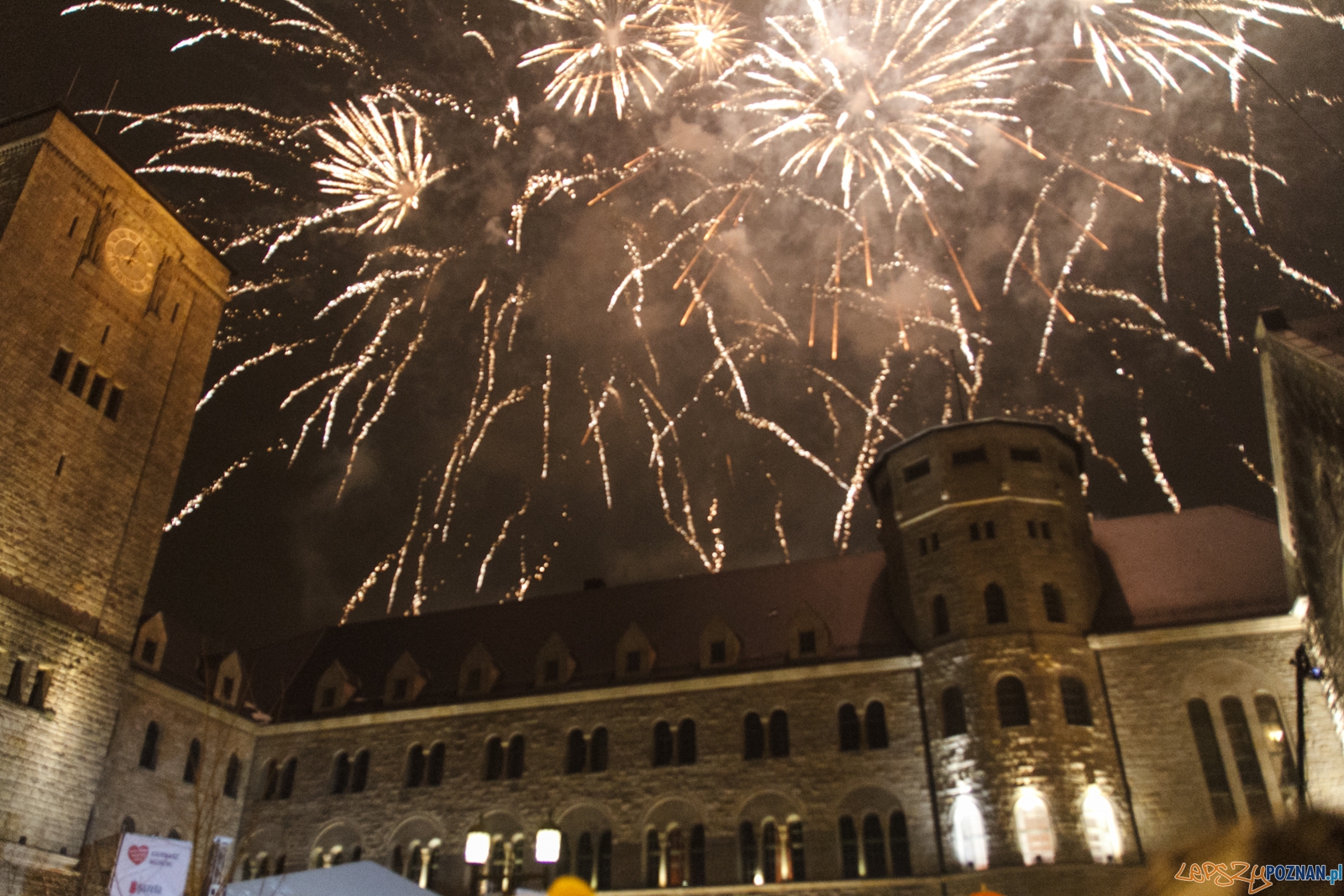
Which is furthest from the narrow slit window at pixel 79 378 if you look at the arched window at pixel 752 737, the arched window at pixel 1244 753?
the arched window at pixel 1244 753

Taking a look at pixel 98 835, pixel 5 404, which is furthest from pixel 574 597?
pixel 5 404

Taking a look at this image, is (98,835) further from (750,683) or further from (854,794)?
(854,794)

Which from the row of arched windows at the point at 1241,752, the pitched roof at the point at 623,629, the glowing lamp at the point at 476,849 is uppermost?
the pitched roof at the point at 623,629

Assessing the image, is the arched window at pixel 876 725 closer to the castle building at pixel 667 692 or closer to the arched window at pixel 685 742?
the castle building at pixel 667 692

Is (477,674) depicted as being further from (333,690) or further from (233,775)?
(233,775)

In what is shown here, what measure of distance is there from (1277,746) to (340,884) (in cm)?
2084

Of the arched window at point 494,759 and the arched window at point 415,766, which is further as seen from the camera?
the arched window at point 415,766

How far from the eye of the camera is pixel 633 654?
103ft

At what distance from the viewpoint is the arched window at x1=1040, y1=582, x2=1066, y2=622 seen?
27125 mm

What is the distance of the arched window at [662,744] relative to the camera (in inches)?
1149

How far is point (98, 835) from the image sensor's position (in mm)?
26156

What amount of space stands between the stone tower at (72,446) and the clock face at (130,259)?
5cm

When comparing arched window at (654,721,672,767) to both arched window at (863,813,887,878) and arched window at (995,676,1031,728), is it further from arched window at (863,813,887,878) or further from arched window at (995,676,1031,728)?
arched window at (995,676,1031,728)

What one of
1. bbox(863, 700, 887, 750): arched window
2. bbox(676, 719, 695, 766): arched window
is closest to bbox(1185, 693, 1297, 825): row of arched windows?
bbox(863, 700, 887, 750): arched window
